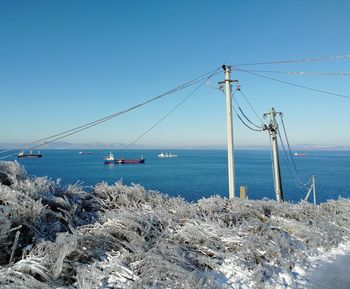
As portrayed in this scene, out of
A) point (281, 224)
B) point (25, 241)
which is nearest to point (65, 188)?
point (25, 241)

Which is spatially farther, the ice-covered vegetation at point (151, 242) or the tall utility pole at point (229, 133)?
the tall utility pole at point (229, 133)

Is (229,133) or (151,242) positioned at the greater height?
(229,133)

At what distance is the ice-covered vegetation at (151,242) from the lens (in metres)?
2.67

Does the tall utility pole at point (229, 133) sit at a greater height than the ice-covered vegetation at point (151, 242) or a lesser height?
greater

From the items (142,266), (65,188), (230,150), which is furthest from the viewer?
(230,150)

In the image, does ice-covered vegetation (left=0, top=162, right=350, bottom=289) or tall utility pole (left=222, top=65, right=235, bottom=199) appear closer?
ice-covered vegetation (left=0, top=162, right=350, bottom=289)

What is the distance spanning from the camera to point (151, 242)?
A: 11.6 feet

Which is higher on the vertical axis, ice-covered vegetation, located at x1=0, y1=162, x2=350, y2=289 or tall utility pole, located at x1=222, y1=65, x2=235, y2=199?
tall utility pole, located at x1=222, y1=65, x2=235, y2=199

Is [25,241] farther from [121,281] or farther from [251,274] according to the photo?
[251,274]

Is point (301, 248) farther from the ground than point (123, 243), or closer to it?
closer to it

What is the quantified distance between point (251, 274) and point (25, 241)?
102 inches

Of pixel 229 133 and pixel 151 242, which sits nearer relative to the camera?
pixel 151 242

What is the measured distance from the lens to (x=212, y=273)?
3.06 metres

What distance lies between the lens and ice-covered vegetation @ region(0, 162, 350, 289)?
8.77 ft
